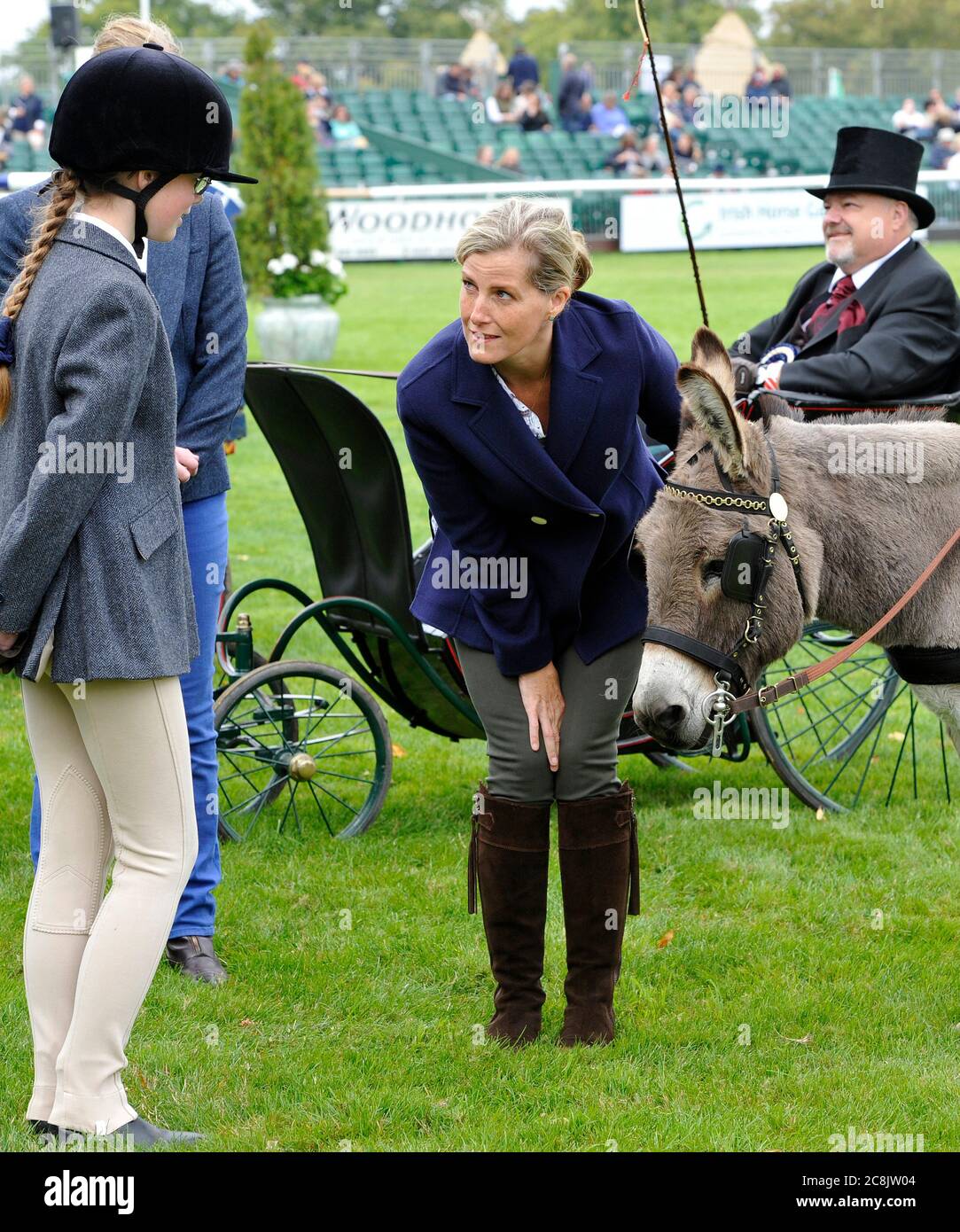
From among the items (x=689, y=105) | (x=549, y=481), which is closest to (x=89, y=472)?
(x=549, y=481)

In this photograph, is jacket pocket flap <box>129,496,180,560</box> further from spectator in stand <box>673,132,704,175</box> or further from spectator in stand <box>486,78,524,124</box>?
spectator in stand <box>486,78,524,124</box>

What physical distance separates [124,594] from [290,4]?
189 feet

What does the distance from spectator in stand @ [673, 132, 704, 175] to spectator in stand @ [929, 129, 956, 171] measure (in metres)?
4.66

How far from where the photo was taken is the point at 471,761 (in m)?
5.91

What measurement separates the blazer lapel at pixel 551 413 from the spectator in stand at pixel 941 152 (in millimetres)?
28003

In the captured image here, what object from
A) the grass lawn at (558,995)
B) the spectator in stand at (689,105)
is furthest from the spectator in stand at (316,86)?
the grass lawn at (558,995)

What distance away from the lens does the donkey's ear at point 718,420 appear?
9.70 ft

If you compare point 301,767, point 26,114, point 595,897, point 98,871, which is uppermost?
point 98,871

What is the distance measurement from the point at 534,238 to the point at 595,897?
4.96ft

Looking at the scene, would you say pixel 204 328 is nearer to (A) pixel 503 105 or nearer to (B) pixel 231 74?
(B) pixel 231 74

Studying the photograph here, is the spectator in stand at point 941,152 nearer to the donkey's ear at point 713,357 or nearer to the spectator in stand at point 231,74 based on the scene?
the spectator in stand at point 231,74

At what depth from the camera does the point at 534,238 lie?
3010mm

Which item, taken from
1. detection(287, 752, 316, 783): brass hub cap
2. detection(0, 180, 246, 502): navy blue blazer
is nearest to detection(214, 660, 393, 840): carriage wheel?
detection(287, 752, 316, 783): brass hub cap
